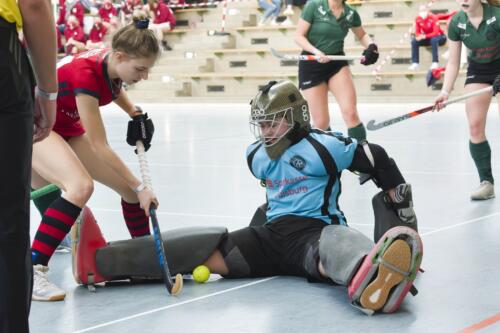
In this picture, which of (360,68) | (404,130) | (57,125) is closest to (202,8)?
(360,68)

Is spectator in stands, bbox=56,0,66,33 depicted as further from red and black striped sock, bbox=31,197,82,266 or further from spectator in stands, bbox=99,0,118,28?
red and black striped sock, bbox=31,197,82,266

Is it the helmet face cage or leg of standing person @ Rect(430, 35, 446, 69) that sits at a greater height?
the helmet face cage

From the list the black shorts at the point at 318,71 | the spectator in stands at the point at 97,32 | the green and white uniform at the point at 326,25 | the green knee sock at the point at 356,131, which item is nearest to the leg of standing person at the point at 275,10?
the spectator in stands at the point at 97,32

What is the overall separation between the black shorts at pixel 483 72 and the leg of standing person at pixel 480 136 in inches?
1.3

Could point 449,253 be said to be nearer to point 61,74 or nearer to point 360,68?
point 61,74

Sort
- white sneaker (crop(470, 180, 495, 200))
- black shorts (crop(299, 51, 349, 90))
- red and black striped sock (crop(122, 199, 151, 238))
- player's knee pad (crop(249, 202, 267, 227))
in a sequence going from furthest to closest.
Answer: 1. black shorts (crop(299, 51, 349, 90))
2. white sneaker (crop(470, 180, 495, 200))
3. red and black striped sock (crop(122, 199, 151, 238))
4. player's knee pad (crop(249, 202, 267, 227))

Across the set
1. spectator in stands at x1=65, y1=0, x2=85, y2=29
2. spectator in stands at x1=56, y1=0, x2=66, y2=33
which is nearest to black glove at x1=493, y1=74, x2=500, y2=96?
spectator in stands at x1=65, y1=0, x2=85, y2=29

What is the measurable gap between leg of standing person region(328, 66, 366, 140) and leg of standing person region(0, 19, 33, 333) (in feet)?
15.0

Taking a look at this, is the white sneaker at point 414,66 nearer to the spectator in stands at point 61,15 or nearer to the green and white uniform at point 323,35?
the spectator in stands at point 61,15

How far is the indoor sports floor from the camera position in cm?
298

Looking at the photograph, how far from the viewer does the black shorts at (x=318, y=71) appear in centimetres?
666

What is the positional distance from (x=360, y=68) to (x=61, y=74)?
1303cm

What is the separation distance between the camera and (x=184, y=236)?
3609mm

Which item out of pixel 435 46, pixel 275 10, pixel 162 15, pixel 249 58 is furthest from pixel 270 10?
pixel 435 46
